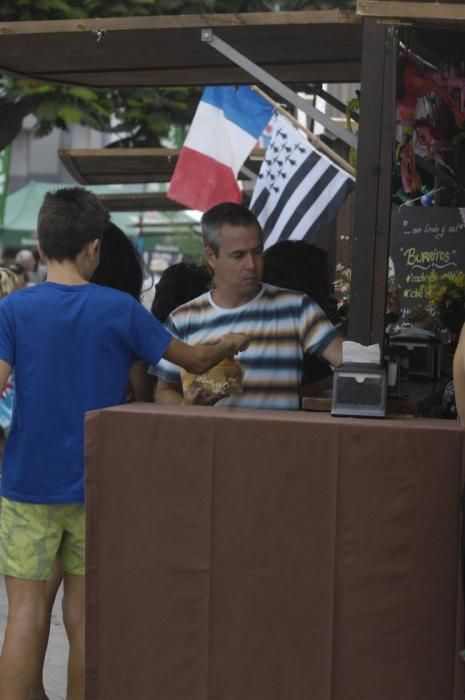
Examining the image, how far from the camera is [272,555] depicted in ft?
14.0

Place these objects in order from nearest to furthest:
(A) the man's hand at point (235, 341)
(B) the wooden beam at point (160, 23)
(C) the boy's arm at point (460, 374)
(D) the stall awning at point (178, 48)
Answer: (C) the boy's arm at point (460, 374) → (A) the man's hand at point (235, 341) → (B) the wooden beam at point (160, 23) → (D) the stall awning at point (178, 48)

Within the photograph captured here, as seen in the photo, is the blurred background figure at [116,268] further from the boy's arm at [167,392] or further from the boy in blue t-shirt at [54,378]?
the boy in blue t-shirt at [54,378]

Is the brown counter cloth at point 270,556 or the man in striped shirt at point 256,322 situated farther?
the man in striped shirt at point 256,322

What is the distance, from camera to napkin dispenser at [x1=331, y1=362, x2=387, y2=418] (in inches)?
171

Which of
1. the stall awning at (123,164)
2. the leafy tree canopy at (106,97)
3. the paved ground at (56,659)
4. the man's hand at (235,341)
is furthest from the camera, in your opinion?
the stall awning at (123,164)

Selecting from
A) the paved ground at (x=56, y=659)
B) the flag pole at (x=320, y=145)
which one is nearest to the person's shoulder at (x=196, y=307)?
the paved ground at (x=56, y=659)

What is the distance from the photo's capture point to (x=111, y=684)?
4.44m

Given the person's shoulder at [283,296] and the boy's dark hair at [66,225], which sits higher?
the boy's dark hair at [66,225]

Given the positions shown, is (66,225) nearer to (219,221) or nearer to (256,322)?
(219,221)

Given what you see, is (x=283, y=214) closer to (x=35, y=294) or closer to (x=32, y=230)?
(x=35, y=294)

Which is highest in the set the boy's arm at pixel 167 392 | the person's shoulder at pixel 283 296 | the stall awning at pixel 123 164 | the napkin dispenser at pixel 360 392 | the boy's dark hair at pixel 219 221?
the stall awning at pixel 123 164

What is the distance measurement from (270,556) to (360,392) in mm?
623

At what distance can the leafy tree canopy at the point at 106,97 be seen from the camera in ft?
39.2

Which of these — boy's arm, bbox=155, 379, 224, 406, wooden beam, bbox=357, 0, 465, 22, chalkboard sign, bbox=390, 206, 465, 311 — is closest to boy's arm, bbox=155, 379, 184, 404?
boy's arm, bbox=155, 379, 224, 406
